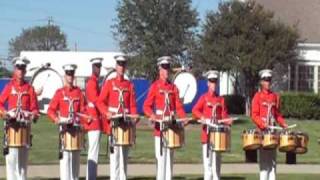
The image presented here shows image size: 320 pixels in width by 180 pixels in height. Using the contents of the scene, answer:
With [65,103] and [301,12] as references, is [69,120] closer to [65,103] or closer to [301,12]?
[65,103]

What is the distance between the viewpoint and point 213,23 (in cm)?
4241

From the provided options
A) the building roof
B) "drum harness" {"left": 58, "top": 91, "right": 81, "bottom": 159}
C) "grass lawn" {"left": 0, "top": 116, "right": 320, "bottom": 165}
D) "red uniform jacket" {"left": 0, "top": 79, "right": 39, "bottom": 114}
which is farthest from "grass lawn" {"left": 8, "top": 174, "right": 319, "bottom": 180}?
the building roof

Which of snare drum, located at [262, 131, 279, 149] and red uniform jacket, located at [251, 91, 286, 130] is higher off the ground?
red uniform jacket, located at [251, 91, 286, 130]

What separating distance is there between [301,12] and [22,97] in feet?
121

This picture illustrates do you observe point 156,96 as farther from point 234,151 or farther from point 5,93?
point 234,151

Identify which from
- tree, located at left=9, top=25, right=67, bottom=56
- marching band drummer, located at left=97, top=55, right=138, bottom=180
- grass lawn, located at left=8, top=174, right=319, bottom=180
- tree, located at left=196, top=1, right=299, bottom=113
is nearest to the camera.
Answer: marching band drummer, located at left=97, top=55, right=138, bottom=180

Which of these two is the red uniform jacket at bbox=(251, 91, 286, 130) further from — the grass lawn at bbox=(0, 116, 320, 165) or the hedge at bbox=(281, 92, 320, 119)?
the hedge at bbox=(281, 92, 320, 119)

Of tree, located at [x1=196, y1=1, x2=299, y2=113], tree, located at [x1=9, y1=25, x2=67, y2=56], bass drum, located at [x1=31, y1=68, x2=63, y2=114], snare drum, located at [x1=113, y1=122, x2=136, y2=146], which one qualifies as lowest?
snare drum, located at [x1=113, y1=122, x2=136, y2=146]

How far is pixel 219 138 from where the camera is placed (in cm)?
1412

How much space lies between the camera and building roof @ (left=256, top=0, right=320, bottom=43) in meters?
47.7

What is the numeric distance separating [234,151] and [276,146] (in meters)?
9.74

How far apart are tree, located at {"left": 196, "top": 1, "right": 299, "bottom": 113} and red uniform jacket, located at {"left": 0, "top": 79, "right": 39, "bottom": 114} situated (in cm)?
2761

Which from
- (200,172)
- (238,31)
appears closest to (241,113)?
(238,31)

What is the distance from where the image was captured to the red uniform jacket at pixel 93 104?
13922mm
